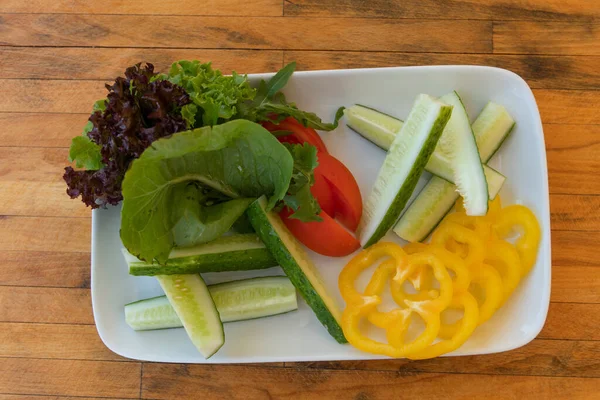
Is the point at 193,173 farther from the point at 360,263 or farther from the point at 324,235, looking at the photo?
the point at 360,263

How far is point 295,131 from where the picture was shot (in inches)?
63.0

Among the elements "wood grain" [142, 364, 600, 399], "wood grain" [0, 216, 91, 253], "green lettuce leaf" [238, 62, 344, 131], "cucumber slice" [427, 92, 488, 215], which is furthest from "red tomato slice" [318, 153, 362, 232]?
"wood grain" [0, 216, 91, 253]

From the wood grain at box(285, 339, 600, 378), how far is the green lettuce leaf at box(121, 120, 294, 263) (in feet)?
2.28

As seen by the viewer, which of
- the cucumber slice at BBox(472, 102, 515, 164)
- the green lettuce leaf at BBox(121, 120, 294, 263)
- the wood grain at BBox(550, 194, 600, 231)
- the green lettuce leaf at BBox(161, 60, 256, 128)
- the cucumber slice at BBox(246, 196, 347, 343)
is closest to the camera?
the green lettuce leaf at BBox(121, 120, 294, 263)

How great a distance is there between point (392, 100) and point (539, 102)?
490 millimetres

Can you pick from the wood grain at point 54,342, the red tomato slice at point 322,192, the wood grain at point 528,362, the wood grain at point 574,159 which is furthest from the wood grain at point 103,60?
the wood grain at point 528,362

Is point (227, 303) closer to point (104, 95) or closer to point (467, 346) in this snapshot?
point (467, 346)

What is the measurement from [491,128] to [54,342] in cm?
148

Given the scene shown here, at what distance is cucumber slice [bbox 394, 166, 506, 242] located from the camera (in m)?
1.60

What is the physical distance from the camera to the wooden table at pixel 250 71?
66.5 inches

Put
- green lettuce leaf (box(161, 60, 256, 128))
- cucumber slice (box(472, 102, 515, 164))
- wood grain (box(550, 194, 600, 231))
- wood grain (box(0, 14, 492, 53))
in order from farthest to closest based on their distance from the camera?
wood grain (box(0, 14, 492, 53))
wood grain (box(550, 194, 600, 231))
cucumber slice (box(472, 102, 515, 164))
green lettuce leaf (box(161, 60, 256, 128))

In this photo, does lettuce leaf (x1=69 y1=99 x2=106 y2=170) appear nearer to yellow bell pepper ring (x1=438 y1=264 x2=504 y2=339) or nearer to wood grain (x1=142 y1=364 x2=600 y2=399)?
wood grain (x1=142 y1=364 x2=600 y2=399)

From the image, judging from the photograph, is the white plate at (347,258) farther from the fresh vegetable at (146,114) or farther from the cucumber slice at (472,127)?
the fresh vegetable at (146,114)

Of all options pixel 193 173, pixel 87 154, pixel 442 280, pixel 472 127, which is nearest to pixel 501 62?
pixel 472 127
